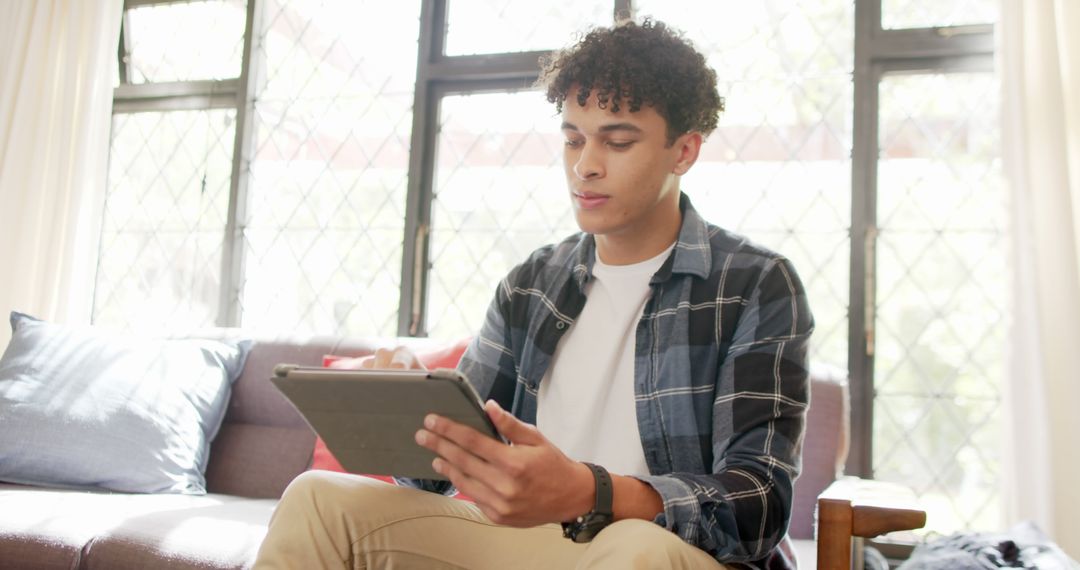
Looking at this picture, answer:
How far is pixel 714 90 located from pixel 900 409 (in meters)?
1.37

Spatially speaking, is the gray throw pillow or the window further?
the window

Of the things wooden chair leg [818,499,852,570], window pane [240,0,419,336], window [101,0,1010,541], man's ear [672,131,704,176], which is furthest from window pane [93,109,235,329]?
wooden chair leg [818,499,852,570]

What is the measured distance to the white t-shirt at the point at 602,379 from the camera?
148cm

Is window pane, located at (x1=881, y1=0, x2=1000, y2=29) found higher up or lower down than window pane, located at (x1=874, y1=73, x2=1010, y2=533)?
higher up

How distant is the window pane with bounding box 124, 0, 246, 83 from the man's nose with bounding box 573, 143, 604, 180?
2254 millimetres

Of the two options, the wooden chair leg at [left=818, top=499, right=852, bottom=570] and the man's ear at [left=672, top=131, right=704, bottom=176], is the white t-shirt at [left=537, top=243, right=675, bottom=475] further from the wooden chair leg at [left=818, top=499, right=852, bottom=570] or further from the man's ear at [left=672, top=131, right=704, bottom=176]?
the wooden chair leg at [left=818, top=499, right=852, bottom=570]

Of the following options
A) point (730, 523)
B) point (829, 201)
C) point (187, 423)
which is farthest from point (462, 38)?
point (730, 523)

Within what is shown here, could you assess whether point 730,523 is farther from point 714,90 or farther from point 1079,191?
point 1079,191

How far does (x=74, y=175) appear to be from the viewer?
3342 mm

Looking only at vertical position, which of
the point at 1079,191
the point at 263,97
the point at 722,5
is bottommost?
the point at 1079,191

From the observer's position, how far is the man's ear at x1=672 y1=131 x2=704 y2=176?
5.31 feet

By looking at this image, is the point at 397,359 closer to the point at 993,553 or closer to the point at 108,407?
the point at 993,553

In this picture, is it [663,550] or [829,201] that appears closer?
[663,550]

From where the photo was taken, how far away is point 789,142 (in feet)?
9.22
